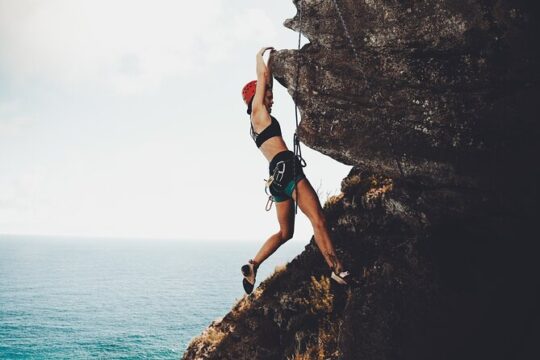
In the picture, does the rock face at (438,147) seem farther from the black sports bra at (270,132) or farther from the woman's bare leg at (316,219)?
the woman's bare leg at (316,219)

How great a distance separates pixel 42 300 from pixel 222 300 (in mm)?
63610

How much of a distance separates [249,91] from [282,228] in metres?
2.48

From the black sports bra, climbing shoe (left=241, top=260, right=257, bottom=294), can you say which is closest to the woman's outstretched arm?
the black sports bra

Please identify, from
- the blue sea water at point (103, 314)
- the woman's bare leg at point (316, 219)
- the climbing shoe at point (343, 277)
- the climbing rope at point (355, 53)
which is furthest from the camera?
the blue sea water at point (103, 314)

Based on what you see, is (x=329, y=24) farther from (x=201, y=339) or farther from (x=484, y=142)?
(x=201, y=339)

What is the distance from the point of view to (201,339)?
10297 millimetres

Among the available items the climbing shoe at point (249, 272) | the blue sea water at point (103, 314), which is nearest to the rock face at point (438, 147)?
the climbing shoe at point (249, 272)

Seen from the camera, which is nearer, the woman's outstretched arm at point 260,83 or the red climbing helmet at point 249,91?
the woman's outstretched arm at point 260,83

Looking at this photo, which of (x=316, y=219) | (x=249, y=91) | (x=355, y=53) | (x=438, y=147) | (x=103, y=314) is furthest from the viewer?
(x=103, y=314)

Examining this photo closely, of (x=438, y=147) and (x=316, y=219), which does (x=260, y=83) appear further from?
(x=438, y=147)

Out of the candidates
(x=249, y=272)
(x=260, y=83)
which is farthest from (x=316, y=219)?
(x=260, y=83)

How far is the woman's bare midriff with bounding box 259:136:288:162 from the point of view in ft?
19.6

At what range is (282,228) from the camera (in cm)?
Answer: 636

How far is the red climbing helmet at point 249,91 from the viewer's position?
6324 mm
